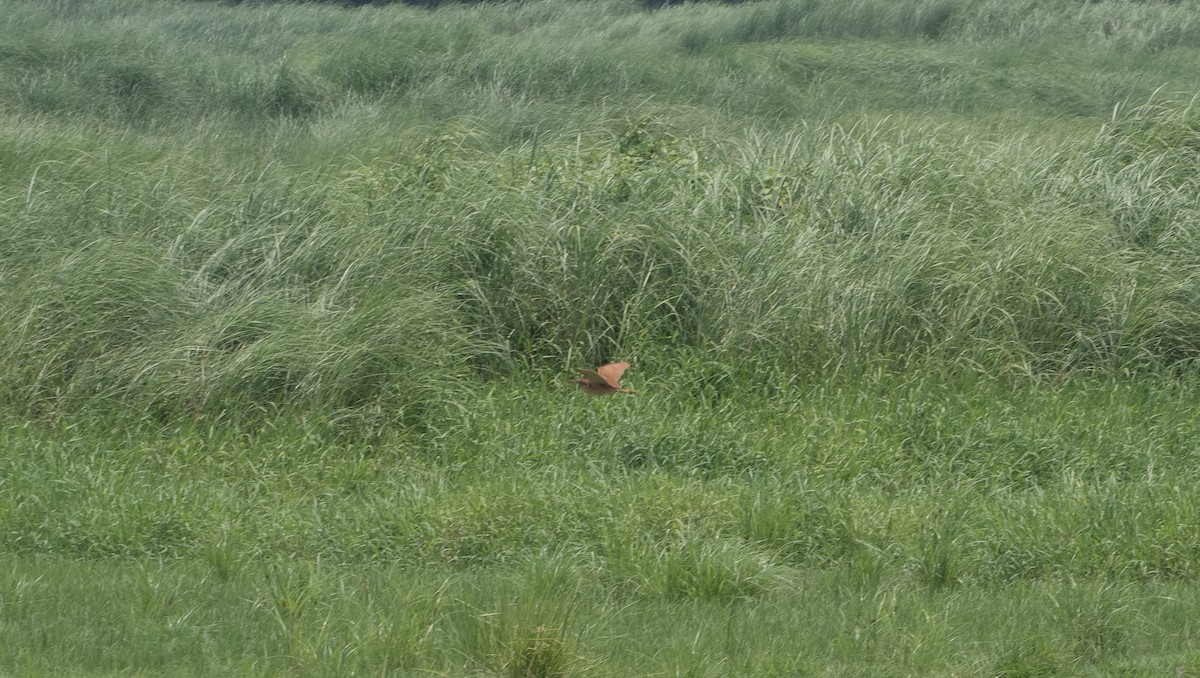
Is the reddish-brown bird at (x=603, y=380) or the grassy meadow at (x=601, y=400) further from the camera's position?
the reddish-brown bird at (x=603, y=380)

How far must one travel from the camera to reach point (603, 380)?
6457mm

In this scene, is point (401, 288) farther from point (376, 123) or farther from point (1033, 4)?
point (1033, 4)

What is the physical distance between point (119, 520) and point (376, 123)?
765 centimetres

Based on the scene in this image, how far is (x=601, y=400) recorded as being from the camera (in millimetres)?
6223

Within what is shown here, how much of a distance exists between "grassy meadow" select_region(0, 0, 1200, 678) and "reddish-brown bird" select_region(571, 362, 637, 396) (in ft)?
0.29

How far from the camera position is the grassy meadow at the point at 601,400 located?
3770 mm

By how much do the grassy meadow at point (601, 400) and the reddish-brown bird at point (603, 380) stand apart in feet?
0.29

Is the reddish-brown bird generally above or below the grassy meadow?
below

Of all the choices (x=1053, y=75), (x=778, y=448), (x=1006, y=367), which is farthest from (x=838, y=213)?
(x=1053, y=75)

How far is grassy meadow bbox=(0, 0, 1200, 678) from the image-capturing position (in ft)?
12.4

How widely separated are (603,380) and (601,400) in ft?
0.83

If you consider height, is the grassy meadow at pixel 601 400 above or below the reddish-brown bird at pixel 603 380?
above

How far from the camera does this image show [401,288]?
22.0ft

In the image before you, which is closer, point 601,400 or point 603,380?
point 601,400
